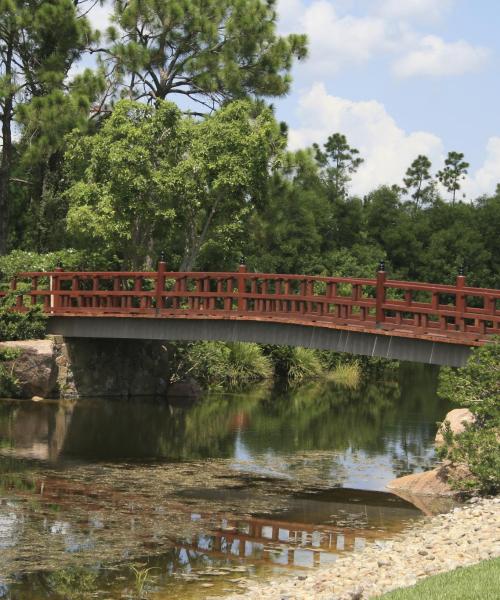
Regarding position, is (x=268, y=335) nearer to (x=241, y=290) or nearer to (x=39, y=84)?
(x=241, y=290)

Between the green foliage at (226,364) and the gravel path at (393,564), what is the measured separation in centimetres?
1700

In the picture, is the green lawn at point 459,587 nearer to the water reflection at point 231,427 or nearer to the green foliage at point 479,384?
the green foliage at point 479,384

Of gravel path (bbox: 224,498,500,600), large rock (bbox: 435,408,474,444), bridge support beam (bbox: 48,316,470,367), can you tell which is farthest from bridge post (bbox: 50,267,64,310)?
gravel path (bbox: 224,498,500,600)

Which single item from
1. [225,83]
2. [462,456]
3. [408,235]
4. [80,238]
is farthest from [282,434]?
[408,235]

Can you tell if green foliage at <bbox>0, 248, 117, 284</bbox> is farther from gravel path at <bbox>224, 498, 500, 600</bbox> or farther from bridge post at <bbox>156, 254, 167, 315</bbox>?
gravel path at <bbox>224, 498, 500, 600</bbox>

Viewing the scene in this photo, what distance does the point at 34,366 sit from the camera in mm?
25688

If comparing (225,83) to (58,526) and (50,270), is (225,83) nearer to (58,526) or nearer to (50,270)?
(50,270)

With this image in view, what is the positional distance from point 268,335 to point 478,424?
7786mm

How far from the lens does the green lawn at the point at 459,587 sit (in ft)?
28.0

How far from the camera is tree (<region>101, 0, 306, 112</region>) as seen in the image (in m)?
33.6

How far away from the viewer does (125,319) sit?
85.1 feet

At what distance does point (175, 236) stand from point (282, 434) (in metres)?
11.7

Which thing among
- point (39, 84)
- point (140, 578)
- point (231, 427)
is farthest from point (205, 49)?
point (140, 578)

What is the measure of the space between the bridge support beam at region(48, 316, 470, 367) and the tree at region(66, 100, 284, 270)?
150 inches
